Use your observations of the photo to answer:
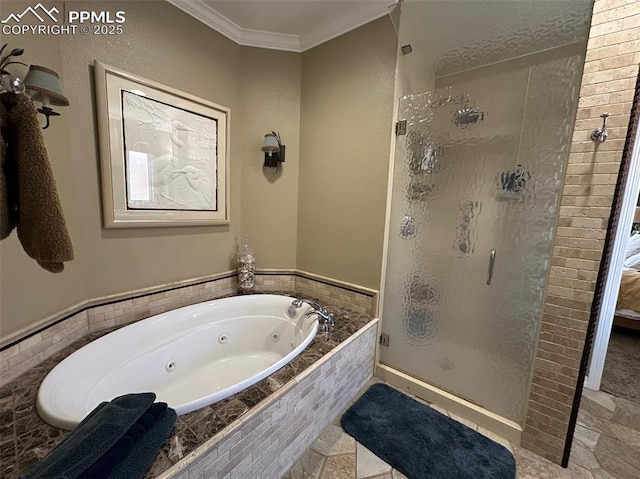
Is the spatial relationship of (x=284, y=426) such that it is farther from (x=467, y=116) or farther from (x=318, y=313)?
(x=467, y=116)

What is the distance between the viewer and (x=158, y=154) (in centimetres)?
174

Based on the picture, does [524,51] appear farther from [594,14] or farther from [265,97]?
[265,97]

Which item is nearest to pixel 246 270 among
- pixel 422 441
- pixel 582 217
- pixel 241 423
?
pixel 241 423

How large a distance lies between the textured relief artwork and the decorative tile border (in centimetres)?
144

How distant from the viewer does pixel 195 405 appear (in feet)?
3.36

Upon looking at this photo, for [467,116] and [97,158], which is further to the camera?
[467,116]

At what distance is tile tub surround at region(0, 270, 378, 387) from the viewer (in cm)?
118

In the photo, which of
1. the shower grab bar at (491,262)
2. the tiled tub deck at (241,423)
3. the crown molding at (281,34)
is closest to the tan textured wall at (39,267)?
the tiled tub deck at (241,423)

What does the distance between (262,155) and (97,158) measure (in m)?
1.15

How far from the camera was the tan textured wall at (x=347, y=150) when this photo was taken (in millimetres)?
1884

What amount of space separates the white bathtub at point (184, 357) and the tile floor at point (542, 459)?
1.82ft

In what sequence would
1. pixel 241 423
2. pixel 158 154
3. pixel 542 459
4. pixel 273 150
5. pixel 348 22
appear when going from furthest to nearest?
pixel 273 150, pixel 348 22, pixel 158 154, pixel 542 459, pixel 241 423

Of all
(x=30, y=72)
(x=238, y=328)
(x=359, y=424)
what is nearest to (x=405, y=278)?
(x=359, y=424)

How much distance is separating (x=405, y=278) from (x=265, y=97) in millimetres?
1913
